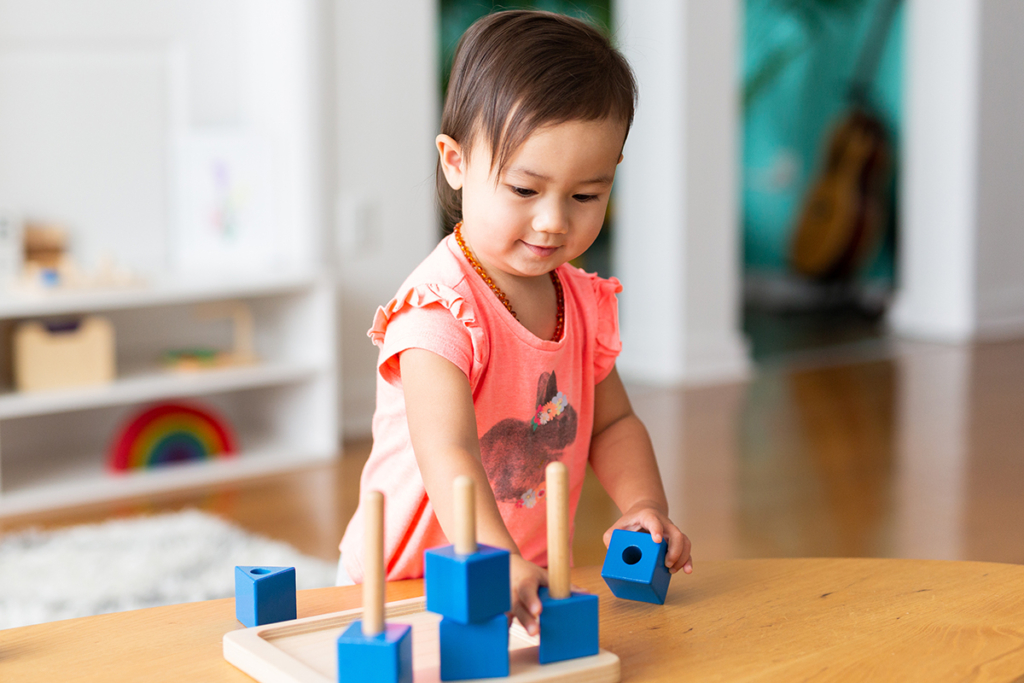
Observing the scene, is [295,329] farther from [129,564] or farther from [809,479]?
[809,479]

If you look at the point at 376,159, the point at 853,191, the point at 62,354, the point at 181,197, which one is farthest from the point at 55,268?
the point at 853,191

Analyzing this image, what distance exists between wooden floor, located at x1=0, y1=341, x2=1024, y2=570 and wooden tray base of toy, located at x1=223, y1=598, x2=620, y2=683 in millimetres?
1354

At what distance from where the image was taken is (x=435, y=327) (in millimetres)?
798

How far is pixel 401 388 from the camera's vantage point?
86cm

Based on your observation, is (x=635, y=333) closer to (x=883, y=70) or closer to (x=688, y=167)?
(x=688, y=167)

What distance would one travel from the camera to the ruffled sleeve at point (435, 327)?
792 millimetres

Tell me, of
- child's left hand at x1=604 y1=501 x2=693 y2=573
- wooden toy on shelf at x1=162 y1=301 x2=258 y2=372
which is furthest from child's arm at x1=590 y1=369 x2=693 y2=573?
wooden toy on shelf at x1=162 y1=301 x2=258 y2=372

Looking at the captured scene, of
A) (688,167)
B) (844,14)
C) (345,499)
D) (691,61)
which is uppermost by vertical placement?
(844,14)

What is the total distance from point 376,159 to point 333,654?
2.39 metres

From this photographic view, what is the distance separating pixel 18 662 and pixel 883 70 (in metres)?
5.06

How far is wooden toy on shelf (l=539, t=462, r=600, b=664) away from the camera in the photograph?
23.9 inches

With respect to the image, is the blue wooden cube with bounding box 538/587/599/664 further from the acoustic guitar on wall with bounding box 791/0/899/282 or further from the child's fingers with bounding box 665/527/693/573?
the acoustic guitar on wall with bounding box 791/0/899/282

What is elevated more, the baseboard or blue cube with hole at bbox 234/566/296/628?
blue cube with hole at bbox 234/566/296/628

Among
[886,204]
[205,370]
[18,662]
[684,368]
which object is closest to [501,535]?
[18,662]
